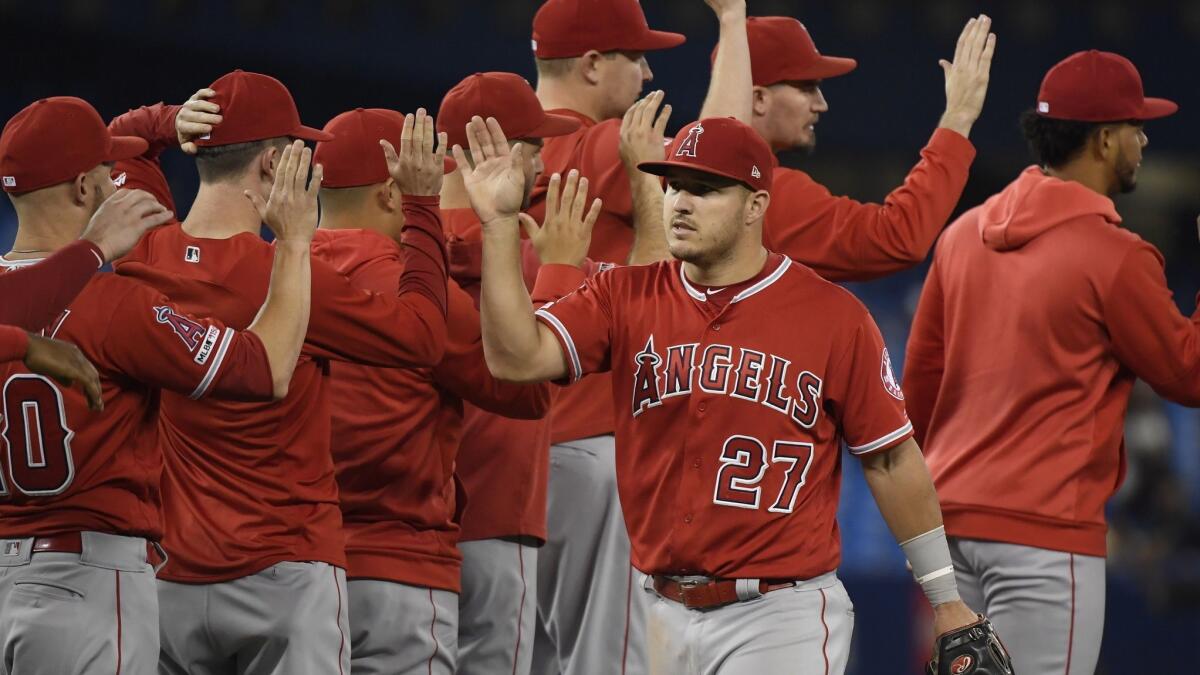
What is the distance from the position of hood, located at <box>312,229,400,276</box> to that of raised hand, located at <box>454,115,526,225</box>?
0.50 meters

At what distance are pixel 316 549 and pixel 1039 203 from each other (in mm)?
2338

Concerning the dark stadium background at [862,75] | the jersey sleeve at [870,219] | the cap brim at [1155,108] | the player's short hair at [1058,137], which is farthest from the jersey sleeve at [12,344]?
the dark stadium background at [862,75]

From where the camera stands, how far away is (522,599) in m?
4.84

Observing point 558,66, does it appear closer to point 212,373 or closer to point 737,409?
point 737,409

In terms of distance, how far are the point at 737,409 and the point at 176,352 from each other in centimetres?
125

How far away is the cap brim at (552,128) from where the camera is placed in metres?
4.86

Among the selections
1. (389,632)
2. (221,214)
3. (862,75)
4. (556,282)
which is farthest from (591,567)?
(862,75)

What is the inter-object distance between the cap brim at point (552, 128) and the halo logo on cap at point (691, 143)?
785mm

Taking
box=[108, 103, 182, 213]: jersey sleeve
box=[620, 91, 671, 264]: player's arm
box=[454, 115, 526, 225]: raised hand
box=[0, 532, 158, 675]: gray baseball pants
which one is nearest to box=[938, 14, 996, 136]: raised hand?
box=[620, 91, 671, 264]: player's arm

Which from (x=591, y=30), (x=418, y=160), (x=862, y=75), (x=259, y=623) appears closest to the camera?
(x=259, y=623)

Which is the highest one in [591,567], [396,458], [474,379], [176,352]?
[176,352]

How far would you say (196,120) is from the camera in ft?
13.8

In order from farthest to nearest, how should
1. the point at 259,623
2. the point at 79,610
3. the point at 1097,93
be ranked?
the point at 1097,93 < the point at 259,623 < the point at 79,610

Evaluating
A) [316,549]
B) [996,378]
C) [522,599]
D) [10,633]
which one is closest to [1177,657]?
[996,378]
